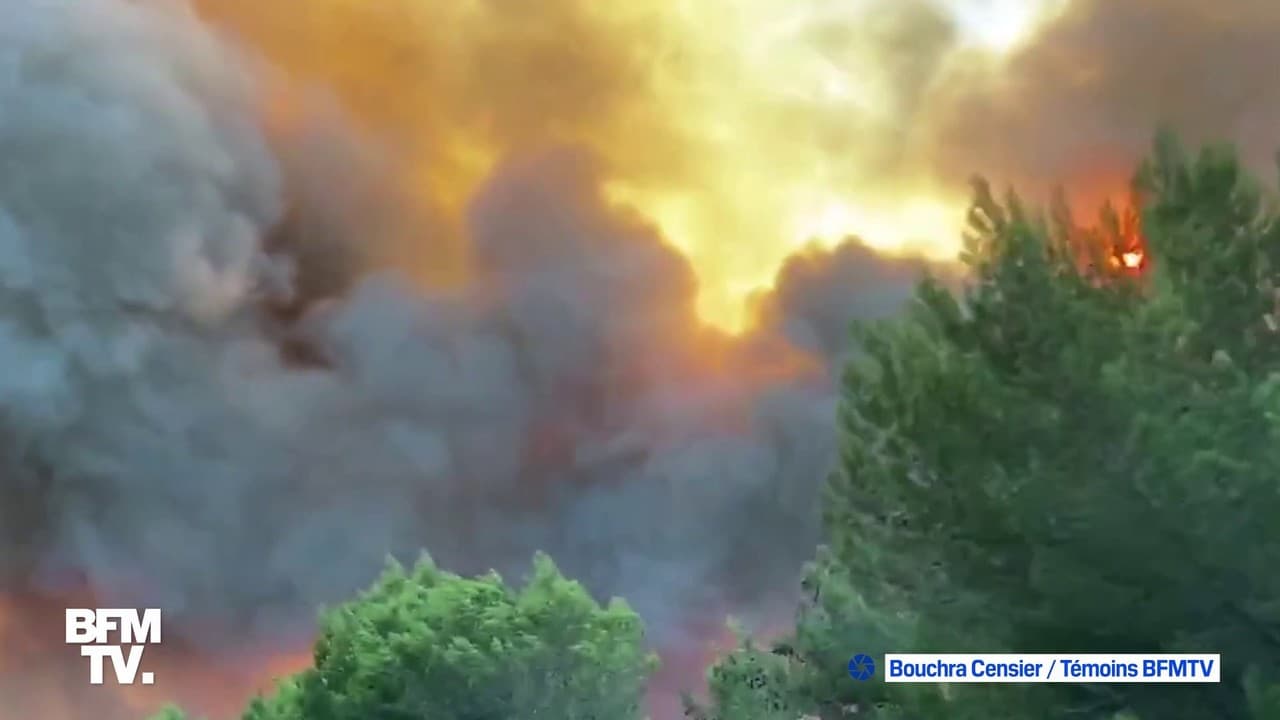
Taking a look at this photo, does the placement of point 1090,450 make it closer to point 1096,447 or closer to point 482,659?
point 1096,447

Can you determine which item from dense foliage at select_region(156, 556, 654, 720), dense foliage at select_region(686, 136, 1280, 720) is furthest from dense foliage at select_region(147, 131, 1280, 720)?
dense foliage at select_region(156, 556, 654, 720)

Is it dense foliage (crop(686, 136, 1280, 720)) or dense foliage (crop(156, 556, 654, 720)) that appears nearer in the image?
dense foliage (crop(686, 136, 1280, 720))

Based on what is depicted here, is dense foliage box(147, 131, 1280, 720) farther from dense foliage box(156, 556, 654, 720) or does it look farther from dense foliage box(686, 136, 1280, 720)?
dense foliage box(156, 556, 654, 720)

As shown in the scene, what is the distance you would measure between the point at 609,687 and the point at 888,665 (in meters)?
10.0

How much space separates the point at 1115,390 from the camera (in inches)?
Answer: 299

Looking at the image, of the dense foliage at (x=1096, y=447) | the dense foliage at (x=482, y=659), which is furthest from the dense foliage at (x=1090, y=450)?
the dense foliage at (x=482, y=659)

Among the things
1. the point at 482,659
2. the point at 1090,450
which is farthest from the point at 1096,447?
the point at 482,659

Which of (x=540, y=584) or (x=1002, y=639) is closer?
(x=1002, y=639)

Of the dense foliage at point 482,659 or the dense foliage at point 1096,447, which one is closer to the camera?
the dense foliage at point 1096,447

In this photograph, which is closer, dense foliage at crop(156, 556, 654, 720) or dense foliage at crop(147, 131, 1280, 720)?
dense foliage at crop(147, 131, 1280, 720)

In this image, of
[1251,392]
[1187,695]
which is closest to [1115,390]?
[1251,392]

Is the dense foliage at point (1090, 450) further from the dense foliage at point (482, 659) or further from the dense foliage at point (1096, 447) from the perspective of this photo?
the dense foliage at point (482, 659)

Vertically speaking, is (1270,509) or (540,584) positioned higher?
(540,584)

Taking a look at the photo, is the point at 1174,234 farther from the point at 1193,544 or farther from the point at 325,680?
the point at 325,680
